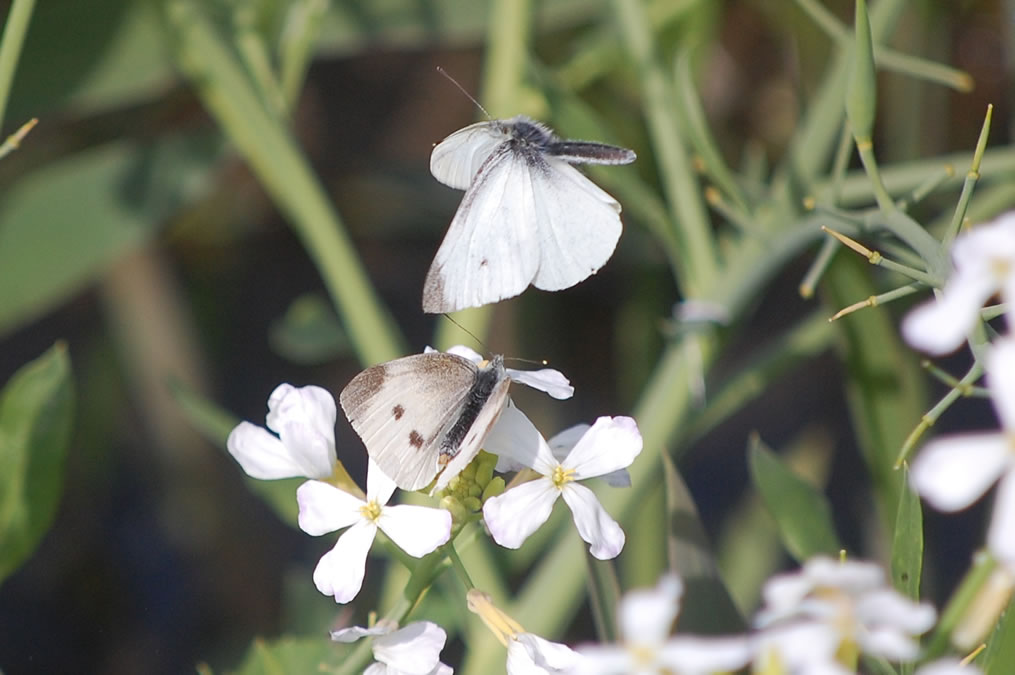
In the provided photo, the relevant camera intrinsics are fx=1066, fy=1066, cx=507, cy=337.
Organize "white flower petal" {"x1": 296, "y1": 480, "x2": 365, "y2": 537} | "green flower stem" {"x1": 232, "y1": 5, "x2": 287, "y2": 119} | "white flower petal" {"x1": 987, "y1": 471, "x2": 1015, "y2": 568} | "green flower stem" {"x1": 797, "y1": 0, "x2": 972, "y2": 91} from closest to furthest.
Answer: "white flower petal" {"x1": 987, "y1": 471, "x2": 1015, "y2": 568} → "white flower petal" {"x1": 296, "y1": 480, "x2": 365, "y2": 537} → "green flower stem" {"x1": 797, "y1": 0, "x2": 972, "y2": 91} → "green flower stem" {"x1": 232, "y1": 5, "x2": 287, "y2": 119}

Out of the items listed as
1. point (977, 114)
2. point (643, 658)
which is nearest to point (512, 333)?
point (977, 114)

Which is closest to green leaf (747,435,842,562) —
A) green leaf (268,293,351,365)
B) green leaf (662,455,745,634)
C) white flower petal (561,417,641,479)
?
green leaf (662,455,745,634)

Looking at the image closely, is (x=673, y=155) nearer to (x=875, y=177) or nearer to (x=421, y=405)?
(x=875, y=177)

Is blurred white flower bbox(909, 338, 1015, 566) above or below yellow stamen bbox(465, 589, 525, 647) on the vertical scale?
above

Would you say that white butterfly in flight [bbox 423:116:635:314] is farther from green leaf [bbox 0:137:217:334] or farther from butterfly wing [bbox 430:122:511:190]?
green leaf [bbox 0:137:217:334]

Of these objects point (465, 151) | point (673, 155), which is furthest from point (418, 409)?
point (673, 155)

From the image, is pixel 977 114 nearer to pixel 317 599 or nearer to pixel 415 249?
pixel 415 249
